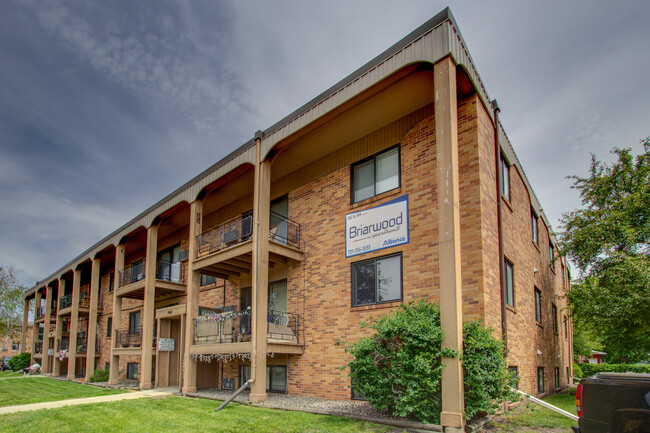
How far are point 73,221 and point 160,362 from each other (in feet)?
136

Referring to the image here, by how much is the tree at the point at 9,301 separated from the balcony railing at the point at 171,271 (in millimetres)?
30800

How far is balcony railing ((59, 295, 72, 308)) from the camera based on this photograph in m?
29.1

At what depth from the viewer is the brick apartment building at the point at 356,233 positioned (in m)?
10.1

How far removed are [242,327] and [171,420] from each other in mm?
4261

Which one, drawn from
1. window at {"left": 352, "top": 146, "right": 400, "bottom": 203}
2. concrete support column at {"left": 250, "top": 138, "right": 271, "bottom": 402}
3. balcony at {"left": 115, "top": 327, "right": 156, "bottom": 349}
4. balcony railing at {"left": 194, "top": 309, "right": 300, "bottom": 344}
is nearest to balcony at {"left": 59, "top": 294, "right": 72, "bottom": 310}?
balcony at {"left": 115, "top": 327, "right": 156, "bottom": 349}

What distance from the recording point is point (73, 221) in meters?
51.4

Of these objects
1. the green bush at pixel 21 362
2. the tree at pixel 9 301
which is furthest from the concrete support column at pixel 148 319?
the tree at pixel 9 301

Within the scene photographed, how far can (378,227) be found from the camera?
12.1m

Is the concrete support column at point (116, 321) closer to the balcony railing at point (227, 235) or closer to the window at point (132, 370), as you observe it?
the window at point (132, 370)

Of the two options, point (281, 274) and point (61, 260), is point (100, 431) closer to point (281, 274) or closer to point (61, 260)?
point (281, 274)

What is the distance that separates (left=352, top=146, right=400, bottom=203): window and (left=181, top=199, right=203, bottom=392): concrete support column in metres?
6.42

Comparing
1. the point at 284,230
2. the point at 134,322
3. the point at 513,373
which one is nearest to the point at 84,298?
the point at 134,322

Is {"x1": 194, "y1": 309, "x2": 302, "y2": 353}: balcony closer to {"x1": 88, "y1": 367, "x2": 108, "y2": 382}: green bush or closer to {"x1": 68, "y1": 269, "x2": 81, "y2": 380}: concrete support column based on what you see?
{"x1": 88, "y1": 367, "x2": 108, "y2": 382}: green bush

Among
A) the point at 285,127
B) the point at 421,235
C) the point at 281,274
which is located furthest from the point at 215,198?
the point at 421,235
